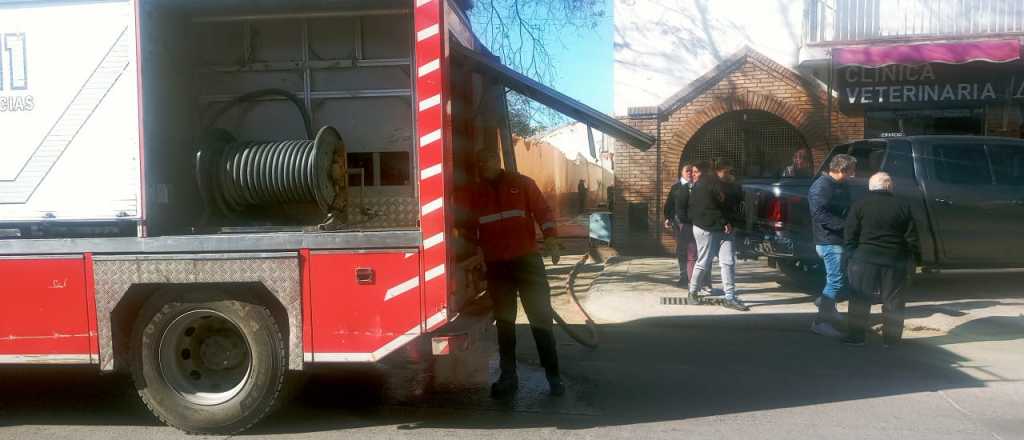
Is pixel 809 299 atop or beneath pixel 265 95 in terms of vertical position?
beneath

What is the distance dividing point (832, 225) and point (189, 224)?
18.9ft

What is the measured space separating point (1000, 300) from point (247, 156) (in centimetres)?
875

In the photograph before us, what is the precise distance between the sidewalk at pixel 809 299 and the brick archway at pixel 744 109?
10.1 feet

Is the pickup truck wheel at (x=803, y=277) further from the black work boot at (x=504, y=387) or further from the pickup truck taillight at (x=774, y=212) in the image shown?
the black work boot at (x=504, y=387)

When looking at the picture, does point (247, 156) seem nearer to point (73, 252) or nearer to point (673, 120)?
point (73, 252)

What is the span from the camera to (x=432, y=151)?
15.3 ft

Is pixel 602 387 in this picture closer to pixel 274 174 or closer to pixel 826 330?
pixel 274 174

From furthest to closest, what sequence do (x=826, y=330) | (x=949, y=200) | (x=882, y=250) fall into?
(x=949, y=200) → (x=826, y=330) → (x=882, y=250)

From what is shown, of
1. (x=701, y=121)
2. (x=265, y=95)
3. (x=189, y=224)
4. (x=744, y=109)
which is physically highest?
(x=744, y=109)

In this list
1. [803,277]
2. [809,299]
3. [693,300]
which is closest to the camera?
[693,300]

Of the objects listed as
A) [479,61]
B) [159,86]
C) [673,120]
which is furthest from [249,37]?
[673,120]

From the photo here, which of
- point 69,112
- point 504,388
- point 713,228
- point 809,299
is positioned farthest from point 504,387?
point 809,299

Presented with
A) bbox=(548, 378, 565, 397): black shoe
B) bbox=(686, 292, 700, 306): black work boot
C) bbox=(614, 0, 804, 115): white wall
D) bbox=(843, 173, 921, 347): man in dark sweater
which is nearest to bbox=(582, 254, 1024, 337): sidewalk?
bbox=(686, 292, 700, 306): black work boot

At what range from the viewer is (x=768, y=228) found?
9.59 meters
